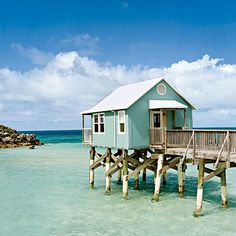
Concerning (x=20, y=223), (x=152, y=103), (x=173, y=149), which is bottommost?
(x=20, y=223)

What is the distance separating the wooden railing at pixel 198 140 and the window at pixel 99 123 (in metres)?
4.71

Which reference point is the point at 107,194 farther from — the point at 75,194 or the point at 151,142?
the point at 151,142

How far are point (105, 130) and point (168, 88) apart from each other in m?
5.40

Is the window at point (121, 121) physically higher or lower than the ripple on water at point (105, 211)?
higher

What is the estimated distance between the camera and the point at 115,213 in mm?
18609

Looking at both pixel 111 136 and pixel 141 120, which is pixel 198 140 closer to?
pixel 141 120

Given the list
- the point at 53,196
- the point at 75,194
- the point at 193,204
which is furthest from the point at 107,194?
the point at 193,204

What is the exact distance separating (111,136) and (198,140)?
7082 mm

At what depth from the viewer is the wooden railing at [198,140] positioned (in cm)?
1603

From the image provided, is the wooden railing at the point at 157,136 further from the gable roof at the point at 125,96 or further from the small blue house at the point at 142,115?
the gable roof at the point at 125,96

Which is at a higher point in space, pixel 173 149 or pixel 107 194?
pixel 173 149

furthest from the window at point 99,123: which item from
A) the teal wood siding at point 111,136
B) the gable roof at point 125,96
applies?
the gable roof at point 125,96

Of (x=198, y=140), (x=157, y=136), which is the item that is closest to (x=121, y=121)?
(x=157, y=136)

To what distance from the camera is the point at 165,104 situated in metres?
21.5
